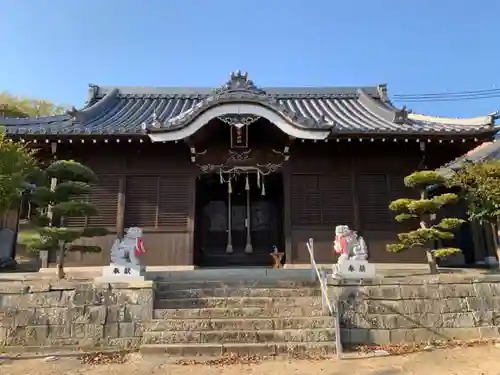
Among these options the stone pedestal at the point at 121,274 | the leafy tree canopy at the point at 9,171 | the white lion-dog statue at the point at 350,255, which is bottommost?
the stone pedestal at the point at 121,274

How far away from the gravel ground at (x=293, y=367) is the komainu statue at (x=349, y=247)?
193cm

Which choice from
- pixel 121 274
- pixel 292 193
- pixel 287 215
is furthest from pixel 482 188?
pixel 121 274

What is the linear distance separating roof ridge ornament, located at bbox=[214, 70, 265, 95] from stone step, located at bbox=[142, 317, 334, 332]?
19.8 ft

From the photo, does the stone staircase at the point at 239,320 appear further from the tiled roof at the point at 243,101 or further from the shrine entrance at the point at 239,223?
the shrine entrance at the point at 239,223

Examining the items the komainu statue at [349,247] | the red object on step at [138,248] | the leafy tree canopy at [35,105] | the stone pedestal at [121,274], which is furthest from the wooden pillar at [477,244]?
the leafy tree canopy at [35,105]

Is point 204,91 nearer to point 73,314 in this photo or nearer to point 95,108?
point 95,108

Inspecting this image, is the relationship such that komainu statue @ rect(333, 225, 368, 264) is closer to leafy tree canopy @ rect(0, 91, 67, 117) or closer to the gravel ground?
the gravel ground

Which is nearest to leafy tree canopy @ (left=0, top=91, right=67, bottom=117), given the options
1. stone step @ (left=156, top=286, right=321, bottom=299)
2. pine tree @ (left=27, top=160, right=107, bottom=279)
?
pine tree @ (left=27, top=160, right=107, bottom=279)

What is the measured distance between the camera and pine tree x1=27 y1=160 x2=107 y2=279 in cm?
755

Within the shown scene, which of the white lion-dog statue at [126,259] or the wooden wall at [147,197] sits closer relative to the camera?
the white lion-dog statue at [126,259]

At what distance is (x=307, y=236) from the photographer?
1060 centimetres

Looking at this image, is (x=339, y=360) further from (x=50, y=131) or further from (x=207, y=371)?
(x=50, y=131)

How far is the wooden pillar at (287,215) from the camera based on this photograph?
34.3ft

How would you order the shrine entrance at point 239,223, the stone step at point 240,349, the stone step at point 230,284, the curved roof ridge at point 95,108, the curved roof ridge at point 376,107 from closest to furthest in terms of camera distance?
the stone step at point 240,349 → the stone step at point 230,284 → the curved roof ridge at point 95,108 → the curved roof ridge at point 376,107 → the shrine entrance at point 239,223
